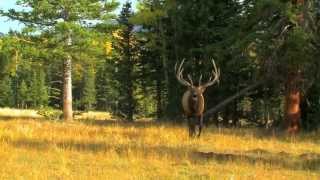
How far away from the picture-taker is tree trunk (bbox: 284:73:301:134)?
24.9 m

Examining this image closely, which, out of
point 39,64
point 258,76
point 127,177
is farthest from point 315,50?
point 39,64

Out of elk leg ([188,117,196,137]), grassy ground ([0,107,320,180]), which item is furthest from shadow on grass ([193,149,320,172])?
elk leg ([188,117,196,137])

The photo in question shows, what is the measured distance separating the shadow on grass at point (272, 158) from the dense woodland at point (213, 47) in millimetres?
7451

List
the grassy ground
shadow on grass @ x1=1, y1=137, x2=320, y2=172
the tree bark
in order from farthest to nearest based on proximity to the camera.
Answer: the tree bark → shadow on grass @ x1=1, y1=137, x2=320, y2=172 → the grassy ground

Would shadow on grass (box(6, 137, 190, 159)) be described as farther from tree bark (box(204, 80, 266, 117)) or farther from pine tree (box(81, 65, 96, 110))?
pine tree (box(81, 65, 96, 110))

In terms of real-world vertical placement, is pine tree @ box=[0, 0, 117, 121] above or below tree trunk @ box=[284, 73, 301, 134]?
above

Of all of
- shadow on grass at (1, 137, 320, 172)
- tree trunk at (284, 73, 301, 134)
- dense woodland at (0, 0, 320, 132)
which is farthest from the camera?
tree trunk at (284, 73, 301, 134)

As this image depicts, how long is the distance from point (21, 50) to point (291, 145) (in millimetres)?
18389

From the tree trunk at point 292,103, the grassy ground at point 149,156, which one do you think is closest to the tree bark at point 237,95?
the tree trunk at point 292,103

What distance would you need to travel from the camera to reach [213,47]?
87.6 feet

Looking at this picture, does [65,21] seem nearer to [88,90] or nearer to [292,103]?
[292,103]

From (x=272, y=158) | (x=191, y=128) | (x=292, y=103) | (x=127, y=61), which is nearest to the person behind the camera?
(x=272, y=158)

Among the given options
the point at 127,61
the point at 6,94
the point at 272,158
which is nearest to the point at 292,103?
the point at 272,158

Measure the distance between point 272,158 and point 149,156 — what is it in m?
3.03
